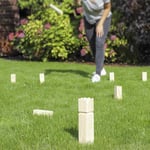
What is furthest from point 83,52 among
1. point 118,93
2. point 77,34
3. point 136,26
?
point 118,93

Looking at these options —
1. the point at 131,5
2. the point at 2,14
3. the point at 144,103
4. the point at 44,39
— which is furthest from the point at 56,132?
the point at 2,14

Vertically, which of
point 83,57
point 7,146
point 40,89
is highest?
point 7,146

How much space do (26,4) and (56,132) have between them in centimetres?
1045

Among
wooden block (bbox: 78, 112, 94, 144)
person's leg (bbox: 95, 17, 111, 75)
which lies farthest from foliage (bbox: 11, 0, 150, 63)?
wooden block (bbox: 78, 112, 94, 144)

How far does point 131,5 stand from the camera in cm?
1239

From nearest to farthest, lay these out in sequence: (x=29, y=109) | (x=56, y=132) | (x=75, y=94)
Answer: (x=56, y=132) < (x=29, y=109) < (x=75, y=94)

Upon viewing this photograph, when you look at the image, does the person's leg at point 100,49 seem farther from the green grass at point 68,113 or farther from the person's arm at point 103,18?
the green grass at point 68,113

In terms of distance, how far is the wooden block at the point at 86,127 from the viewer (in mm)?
4191

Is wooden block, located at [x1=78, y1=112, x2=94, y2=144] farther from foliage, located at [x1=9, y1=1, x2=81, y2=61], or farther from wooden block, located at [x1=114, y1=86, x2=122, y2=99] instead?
foliage, located at [x1=9, y1=1, x2=81, y2=61]

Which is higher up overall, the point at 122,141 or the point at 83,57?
the point at 122,141

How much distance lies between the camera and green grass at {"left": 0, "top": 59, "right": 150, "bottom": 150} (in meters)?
4.51

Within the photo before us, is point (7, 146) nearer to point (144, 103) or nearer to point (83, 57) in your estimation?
point (144, 103)

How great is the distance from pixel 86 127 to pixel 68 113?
5.13ft

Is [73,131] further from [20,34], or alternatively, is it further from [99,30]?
[20,34]
